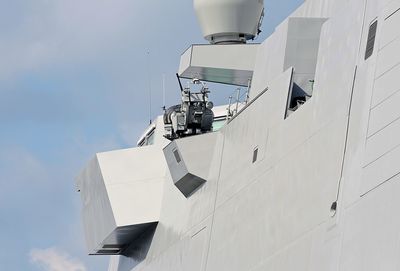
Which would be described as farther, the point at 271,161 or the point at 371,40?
the point at 271,161

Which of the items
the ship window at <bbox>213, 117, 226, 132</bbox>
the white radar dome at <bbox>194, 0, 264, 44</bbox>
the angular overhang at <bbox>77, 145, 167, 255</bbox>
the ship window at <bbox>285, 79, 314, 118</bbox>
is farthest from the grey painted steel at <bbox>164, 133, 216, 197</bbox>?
the ship window at <bbox>213, 117, 226, 132</bbox>

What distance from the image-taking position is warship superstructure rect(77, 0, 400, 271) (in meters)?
14.8

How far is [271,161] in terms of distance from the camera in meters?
19.7

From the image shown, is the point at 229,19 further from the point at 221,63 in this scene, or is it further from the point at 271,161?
the point at 271,161

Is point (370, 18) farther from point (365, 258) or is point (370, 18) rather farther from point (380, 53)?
point (365, 258)

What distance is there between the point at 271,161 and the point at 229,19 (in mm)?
7844

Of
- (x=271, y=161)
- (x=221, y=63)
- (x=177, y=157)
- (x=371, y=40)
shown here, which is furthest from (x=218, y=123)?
(x=371, y=40)

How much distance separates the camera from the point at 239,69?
82.9ft

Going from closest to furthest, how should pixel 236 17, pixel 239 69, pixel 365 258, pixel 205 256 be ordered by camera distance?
1. pixel 365 258
2. pixel 205 256
3. pixel 239 69
4. pixel 236 17

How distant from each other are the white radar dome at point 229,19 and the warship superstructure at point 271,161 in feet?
0.10

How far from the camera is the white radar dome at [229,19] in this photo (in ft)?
87.7

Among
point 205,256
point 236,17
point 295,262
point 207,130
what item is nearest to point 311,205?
point 295,262

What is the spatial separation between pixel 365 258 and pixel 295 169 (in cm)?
419

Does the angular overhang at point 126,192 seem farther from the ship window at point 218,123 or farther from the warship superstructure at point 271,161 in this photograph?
the ship window at point 218,123
